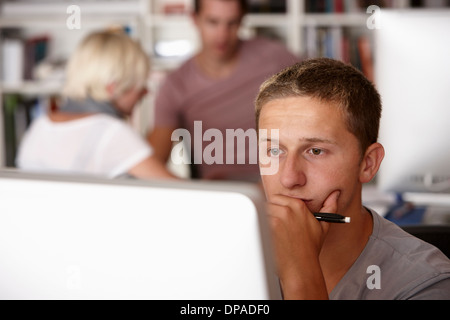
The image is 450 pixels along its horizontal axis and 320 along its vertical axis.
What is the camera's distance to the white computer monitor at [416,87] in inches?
52.0

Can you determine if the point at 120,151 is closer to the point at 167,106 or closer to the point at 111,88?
the point at 111,88

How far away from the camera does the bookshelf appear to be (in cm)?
329

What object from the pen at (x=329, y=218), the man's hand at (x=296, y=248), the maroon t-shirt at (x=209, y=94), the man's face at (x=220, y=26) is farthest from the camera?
the man's face at (x=220, y=26)

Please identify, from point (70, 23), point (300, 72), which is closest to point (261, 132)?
point (300, 72)

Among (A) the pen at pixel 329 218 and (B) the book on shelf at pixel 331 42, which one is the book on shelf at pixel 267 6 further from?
(A) the pen at pixel 329 218

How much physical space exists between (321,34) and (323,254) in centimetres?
273

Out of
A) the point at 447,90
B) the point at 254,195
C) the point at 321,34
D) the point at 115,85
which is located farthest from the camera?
the point at 321,34

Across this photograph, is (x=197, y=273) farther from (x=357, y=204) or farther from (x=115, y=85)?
(x=115, y=85)

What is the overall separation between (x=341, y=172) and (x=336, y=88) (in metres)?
0.11

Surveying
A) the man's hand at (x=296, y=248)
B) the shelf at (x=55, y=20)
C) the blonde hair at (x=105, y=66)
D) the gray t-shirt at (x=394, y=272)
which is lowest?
the gray t-shirt at (x=394, y=272)

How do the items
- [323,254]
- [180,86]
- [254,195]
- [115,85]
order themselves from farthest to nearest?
[180,86] < [115,85] < [323,254] < [254,195]

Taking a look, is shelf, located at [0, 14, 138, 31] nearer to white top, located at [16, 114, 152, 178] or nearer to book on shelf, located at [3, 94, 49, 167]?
book on shelf, located at [3, 94, 49, 167]

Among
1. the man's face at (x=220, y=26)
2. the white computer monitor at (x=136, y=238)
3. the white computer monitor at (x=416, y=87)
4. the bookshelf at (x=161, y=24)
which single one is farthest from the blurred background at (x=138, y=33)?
the white computer monitor at (x=136, y=238)

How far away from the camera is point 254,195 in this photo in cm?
42
